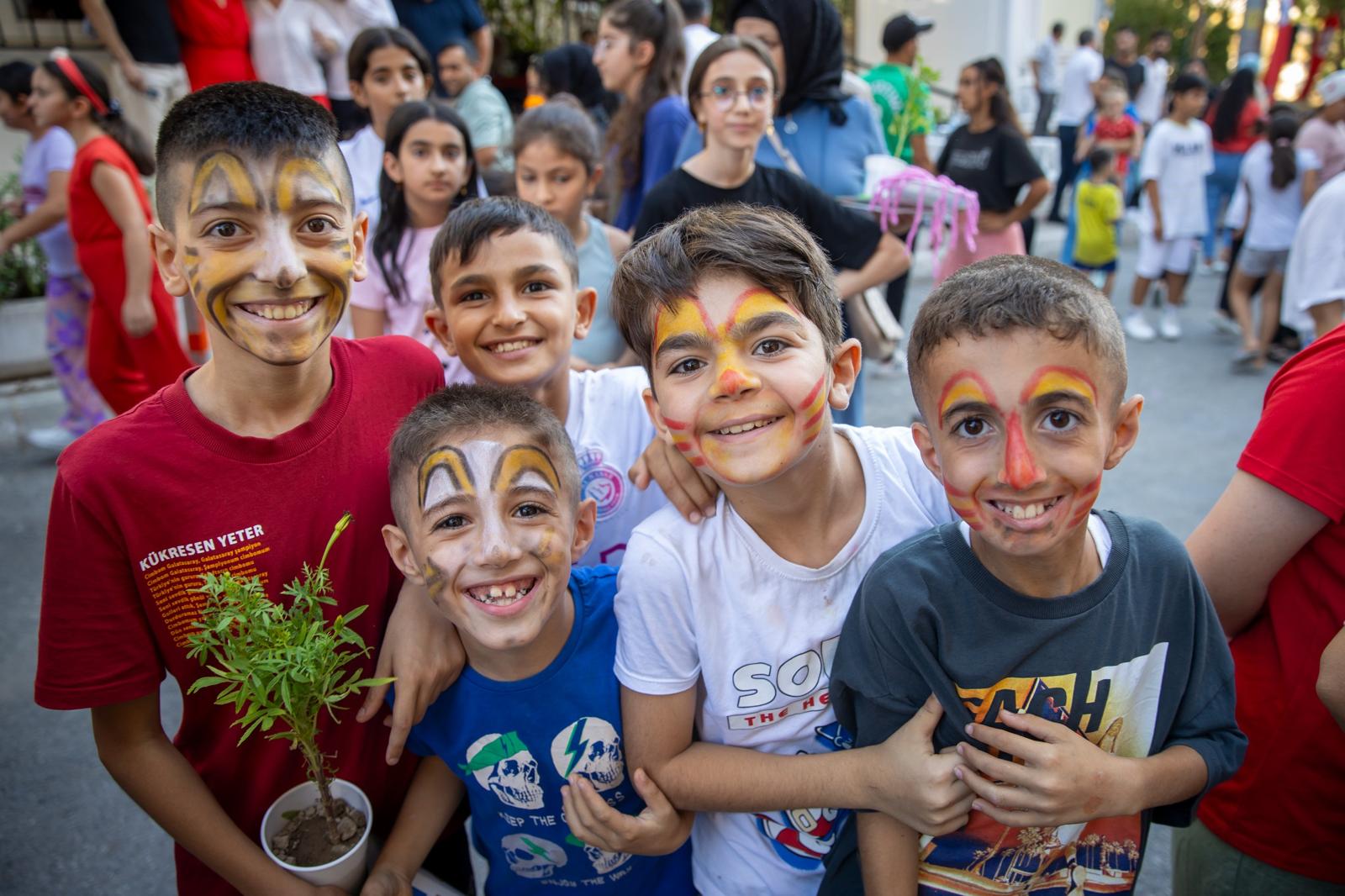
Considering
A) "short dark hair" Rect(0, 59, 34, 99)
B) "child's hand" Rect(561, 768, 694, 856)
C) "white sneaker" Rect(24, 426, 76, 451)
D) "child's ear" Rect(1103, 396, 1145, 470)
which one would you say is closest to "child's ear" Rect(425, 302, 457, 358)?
"child's hand" Rect(561, 768, 694, 856)

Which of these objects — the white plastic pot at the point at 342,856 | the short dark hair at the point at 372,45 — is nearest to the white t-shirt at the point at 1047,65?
the short dark hair at the point at 372,45

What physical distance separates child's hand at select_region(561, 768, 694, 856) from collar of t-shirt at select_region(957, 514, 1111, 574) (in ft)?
2.44

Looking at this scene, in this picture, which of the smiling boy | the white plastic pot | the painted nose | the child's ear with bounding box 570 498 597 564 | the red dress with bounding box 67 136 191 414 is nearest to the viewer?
the painted nose

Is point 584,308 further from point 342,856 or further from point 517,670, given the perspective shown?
point 342,856

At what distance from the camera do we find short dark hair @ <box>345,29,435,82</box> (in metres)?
4.17

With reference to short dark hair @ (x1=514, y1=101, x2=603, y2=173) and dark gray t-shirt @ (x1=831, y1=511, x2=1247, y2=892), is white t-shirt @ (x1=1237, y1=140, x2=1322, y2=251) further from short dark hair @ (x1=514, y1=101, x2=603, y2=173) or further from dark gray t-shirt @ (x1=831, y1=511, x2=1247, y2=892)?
dark gray t-shirt @ (x1=831, y1=511, x2=1247, y2=892)

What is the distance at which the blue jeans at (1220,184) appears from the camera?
9.58 meters

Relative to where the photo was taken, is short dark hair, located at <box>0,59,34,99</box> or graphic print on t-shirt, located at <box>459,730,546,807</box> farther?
short dark hair, located at <box>0,59,34,99</box>

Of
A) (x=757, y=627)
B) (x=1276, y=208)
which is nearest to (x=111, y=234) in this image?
(x=757, y=627)

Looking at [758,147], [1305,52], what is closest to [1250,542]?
[758,147]

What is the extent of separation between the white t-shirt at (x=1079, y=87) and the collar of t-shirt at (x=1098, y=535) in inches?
457

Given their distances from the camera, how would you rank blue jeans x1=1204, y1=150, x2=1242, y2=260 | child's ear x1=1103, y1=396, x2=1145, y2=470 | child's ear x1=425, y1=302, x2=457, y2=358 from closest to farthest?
child's ear x1=1103, y1=396, x2=1145, y2=470
child's ear x1=425, y1=302, x2=457, y2=358
blue jeans x1=1204, y1=150, x2=1242, y2=260

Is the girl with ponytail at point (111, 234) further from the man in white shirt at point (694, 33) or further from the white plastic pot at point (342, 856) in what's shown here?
the white plastic pot at point (342, 856)

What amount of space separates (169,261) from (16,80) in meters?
4.38
